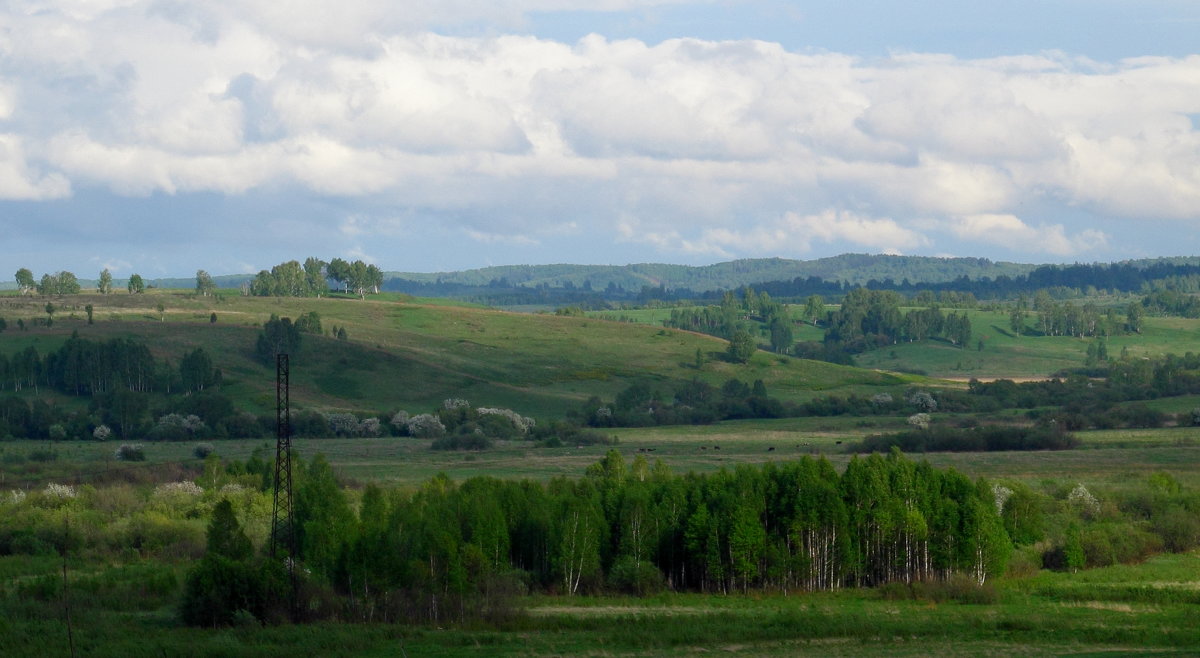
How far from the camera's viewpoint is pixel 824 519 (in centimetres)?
4700

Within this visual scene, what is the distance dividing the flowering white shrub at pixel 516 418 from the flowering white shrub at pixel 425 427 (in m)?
Answer: 5.25

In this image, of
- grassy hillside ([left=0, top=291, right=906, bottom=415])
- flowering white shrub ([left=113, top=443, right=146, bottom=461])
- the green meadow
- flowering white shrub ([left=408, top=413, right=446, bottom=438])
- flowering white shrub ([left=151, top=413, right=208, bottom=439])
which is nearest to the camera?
the green meadow

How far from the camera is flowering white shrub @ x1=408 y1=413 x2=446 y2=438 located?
112 meters

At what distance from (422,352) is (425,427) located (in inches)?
1661

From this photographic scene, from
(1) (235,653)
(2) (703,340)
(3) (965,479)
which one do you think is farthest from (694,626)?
(2) (703,340)

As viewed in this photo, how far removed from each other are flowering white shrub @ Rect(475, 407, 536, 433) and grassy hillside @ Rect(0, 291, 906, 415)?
36.1 feet

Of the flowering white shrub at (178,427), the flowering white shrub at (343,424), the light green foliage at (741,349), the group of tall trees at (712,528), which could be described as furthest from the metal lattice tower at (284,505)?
the light green foliage at (741,349)

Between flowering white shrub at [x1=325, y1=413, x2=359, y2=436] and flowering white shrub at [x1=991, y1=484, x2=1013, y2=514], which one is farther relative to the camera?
flowering white shrub at [x1=325, y1=413, x2=359, y2=436]

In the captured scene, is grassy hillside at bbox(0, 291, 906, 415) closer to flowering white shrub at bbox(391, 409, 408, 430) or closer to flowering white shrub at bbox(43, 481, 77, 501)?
flowering white shrub at bbox(391, 409, 408, 430)

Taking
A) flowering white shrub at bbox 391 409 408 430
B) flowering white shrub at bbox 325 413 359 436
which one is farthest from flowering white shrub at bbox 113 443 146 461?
flowering white shrub at bbox 391 409 408 430

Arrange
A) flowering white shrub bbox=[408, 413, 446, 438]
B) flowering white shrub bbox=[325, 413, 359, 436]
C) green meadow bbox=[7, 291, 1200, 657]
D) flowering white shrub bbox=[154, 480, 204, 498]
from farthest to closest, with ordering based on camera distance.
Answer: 1. flowering white shrub bbox=[408, 413, 446, 438]
2. flowering white shrub bbox=[325, 413, 359, 436]
3. flowering white shrub bbox=[154, 480, 204, 498]
4. green meadow bbox=[7, 291, 1200, 657]

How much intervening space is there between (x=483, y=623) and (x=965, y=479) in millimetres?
20126

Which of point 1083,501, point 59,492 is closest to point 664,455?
point 1083,501

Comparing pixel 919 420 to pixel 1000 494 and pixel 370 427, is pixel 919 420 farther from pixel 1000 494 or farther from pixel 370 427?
pixel 1000 494
